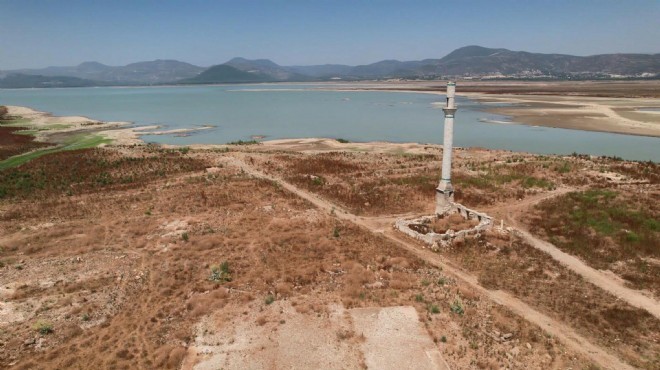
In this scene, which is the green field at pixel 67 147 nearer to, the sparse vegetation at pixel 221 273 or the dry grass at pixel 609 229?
the sparse vegetation at pixel 221 273

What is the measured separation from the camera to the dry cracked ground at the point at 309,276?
1435 cm

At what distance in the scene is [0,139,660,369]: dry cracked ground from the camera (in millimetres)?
14352

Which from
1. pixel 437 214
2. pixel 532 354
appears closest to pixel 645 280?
pixel 532 354

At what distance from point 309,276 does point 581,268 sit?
13532 millimetres

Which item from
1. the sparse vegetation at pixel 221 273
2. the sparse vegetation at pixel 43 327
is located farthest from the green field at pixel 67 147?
the sparse vegetation at pixel 221 273

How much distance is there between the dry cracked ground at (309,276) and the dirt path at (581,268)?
375 millimetres

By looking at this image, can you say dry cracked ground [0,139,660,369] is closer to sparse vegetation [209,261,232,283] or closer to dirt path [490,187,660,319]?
sparse vegetation [209,261,232,283]

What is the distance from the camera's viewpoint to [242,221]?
1056 inches

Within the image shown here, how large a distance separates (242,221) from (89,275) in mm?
9244

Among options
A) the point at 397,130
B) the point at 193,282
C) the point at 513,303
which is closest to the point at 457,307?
the point at 513,303

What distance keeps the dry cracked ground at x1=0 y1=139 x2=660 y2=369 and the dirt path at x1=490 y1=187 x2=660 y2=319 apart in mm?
375

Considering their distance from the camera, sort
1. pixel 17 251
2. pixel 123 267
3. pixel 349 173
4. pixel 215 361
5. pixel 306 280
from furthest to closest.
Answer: pixel 349 173 < pixel 17 251 < pixel 123 267 < pixel 306 280 < pixel 215 361

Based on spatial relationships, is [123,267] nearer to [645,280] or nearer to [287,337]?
[287,337]

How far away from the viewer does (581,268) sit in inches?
811
